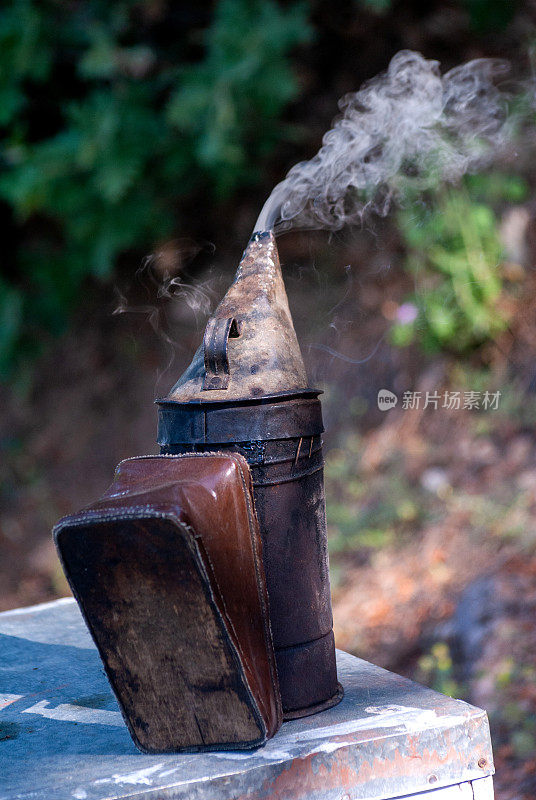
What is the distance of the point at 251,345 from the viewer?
2.08m

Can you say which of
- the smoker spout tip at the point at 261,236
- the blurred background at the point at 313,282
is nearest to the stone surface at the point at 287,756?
the smoker spout tip at the point at 261,236

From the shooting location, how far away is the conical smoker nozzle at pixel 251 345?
203 centimetres

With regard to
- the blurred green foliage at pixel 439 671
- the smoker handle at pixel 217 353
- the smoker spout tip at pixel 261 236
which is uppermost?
the smoker spout tip at pixel 261 236

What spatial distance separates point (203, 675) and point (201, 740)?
6.9 inches

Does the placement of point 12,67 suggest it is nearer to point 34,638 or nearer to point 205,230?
point 205,230

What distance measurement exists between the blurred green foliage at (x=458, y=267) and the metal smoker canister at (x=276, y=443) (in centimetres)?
289

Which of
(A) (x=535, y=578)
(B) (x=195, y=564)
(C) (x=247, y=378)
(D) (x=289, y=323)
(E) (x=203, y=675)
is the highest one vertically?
(D) (x=289, y=323)

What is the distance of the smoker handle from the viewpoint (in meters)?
2.02

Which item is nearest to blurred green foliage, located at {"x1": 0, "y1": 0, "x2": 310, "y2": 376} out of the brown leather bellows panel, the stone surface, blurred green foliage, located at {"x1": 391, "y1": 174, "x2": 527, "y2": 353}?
blurred green foliage, located at {"x1": 391, "y1": 174, "x2": 527, "y2": 353}

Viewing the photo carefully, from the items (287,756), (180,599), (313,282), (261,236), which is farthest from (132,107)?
(287,756)

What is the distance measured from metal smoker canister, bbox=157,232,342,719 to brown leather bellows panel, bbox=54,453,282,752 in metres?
0.10

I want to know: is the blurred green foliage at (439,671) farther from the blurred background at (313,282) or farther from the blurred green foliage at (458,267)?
the blurred green foliage at (458,267)

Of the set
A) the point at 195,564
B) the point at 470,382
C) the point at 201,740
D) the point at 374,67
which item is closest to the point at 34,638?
the point at 201,740

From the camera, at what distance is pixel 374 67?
590cm
